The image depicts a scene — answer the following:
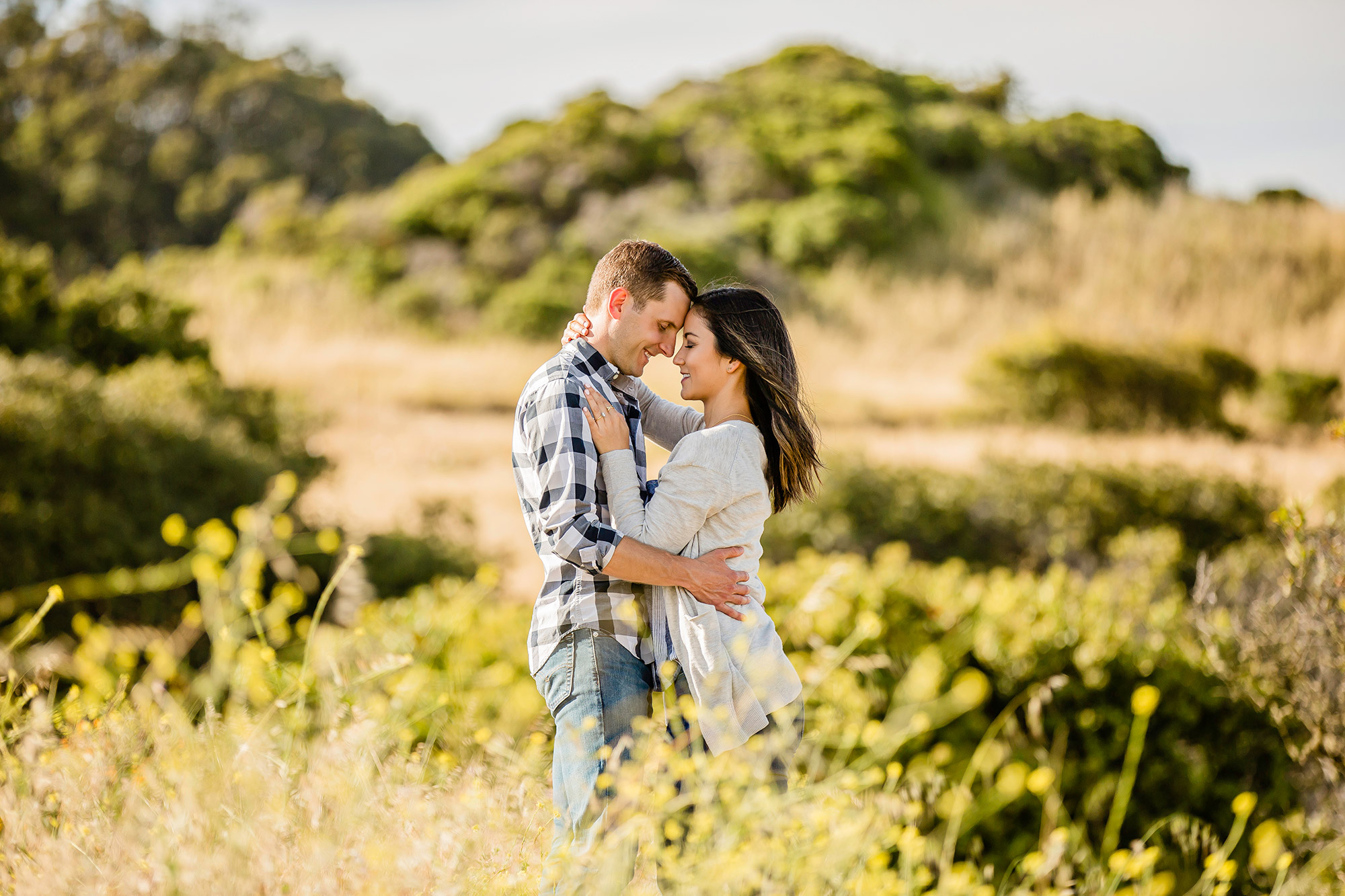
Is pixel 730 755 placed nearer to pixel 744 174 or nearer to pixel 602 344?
pixel 602 344

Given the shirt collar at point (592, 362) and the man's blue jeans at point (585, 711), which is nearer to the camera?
the man's blue jeans at point (585, 711)

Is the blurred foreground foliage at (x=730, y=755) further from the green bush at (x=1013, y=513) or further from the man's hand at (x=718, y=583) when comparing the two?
the green bush at (x=1013, y=513)

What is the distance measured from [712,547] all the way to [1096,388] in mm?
13547

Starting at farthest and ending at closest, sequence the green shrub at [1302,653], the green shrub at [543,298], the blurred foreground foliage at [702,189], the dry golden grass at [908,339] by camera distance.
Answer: the blurred foreground foliage at [702,189], the green shrub at [543,298], the dry golden grass at [908,339], the green shrub at [1302,653]

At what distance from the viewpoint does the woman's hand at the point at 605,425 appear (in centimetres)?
230

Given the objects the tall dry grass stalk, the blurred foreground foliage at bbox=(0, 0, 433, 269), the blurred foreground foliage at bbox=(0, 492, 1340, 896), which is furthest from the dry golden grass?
the blurred foreground foliage at bbox=(0, 0, 433, 269)

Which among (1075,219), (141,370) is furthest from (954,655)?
(1075,219)

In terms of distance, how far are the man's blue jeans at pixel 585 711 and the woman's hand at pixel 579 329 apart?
83cm

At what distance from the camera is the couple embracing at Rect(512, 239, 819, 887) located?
2238 millimetres

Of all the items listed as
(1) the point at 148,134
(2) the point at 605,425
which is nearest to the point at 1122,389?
(2) the point at 605,425

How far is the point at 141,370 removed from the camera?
24.1 ft

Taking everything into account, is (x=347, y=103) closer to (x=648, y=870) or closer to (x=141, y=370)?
(x=141, y=370)

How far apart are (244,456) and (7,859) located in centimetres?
461

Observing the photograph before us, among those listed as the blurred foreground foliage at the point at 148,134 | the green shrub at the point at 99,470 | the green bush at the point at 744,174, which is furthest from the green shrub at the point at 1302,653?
the blurred foreground foliage at the point at 148,134
